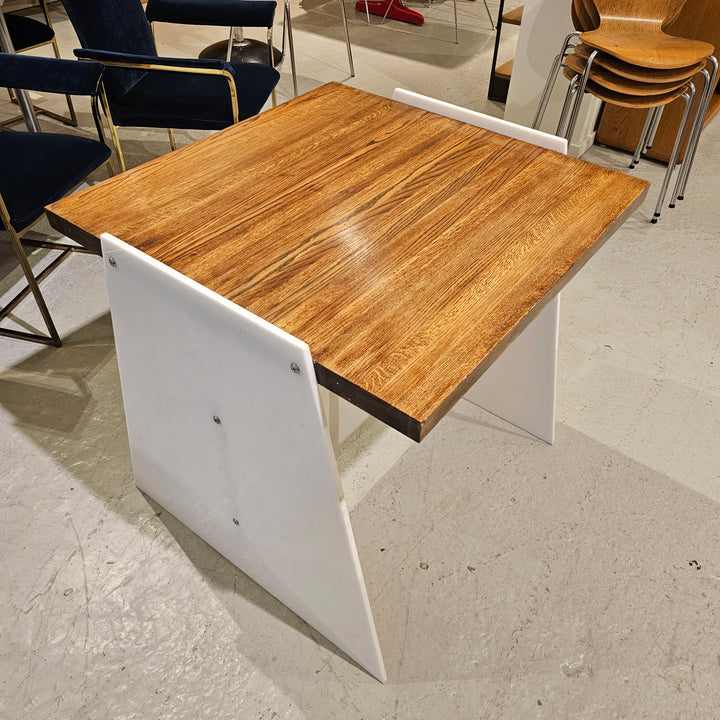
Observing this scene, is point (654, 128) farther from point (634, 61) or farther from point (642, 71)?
point (634, 61)

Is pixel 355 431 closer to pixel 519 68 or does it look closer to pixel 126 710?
pixel 126 710

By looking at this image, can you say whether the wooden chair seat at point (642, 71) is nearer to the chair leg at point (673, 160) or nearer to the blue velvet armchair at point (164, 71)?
the chair leg at point (673, 160)

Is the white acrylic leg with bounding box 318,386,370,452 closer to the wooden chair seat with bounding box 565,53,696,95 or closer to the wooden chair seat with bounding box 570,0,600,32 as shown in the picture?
the wooden chair seat with bounding box 565,53,696,95

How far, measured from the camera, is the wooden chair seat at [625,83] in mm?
2277

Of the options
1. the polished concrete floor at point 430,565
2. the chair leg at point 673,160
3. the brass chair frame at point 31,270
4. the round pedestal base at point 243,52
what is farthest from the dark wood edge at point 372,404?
the round pedestal base at point 243,52

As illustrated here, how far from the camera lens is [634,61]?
220 centimetres

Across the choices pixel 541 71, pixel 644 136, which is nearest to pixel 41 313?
pixel 541 71

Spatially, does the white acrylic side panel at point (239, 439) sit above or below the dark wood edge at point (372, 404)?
below

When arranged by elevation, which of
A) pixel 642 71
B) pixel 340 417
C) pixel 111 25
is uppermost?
pixel 111 25

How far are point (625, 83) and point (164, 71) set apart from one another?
1636 millimetres

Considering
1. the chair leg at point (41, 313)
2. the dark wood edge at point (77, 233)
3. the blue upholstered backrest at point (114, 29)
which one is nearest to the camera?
the dark wood edge at point (77, 233)

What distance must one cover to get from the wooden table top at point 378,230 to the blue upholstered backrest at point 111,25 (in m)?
1.14

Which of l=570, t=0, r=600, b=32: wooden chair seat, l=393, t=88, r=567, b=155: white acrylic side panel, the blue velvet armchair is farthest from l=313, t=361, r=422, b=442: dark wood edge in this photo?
l=570, t=0, r=600, b=32: wooden chair seat

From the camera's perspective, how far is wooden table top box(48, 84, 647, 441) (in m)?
0.95
